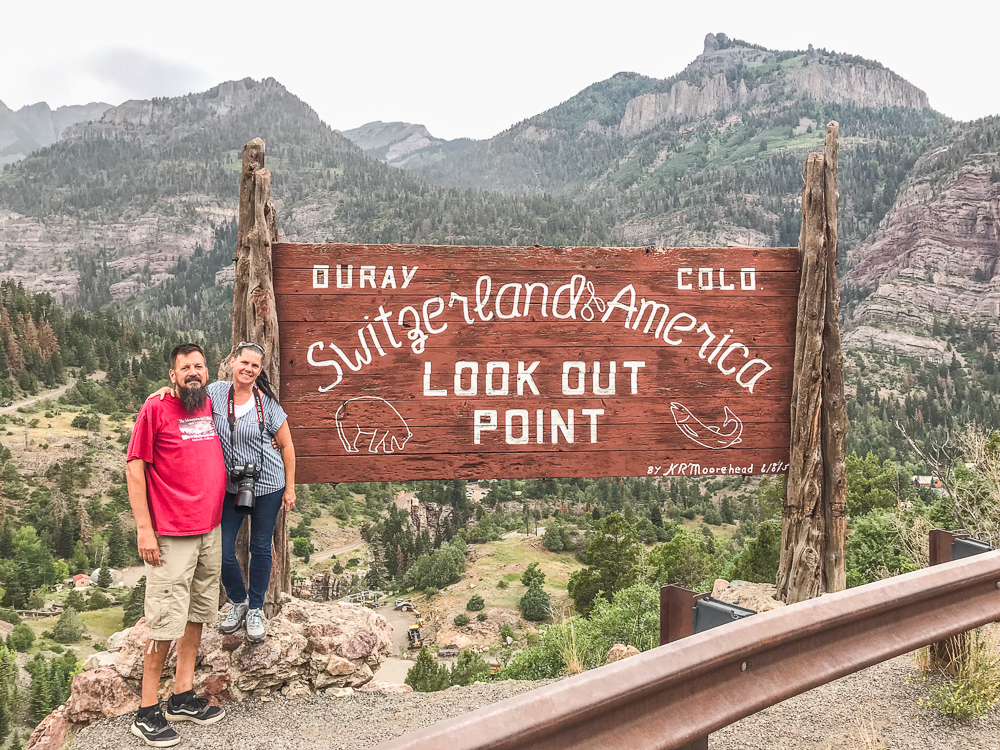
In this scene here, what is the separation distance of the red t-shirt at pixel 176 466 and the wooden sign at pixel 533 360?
932mm

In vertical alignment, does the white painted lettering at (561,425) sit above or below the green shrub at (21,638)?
above

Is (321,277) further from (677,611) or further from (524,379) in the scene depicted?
(677,611)

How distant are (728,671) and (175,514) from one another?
2504 millimetres

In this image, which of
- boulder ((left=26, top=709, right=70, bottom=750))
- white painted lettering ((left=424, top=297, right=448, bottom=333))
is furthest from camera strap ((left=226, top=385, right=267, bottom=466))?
boulder ((left=26, top=709, right=70, bottom=750))

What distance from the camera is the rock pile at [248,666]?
351 cm

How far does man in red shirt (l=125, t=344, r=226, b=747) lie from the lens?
3.10 metres

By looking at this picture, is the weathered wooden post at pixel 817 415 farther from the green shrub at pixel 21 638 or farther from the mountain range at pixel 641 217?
the mountain range at pixel 641 217

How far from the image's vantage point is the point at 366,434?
13.9ft

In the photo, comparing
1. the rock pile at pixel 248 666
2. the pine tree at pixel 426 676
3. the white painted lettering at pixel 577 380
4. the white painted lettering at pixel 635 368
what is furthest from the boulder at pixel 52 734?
the pine tree at pixel 426 676

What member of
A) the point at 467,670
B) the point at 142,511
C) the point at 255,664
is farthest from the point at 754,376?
the point at 467,670

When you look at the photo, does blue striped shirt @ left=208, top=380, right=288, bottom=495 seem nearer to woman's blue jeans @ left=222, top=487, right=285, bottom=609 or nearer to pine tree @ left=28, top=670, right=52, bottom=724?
woman's blue jeans @ left=222, top=487, right=285, bottom=609

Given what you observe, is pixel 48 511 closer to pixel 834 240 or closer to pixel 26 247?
pixel 834 240

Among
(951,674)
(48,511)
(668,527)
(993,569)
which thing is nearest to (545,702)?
(993,569)

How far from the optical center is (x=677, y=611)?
246cm
